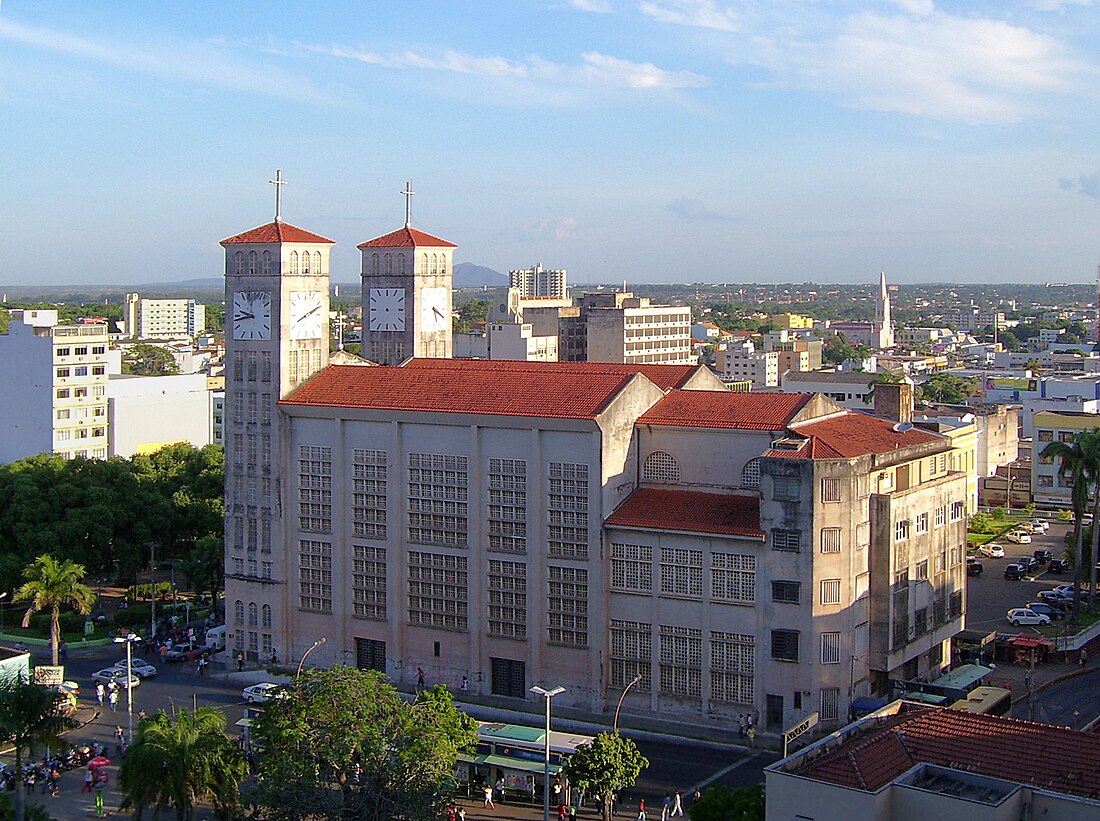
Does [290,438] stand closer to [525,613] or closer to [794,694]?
[525,613]

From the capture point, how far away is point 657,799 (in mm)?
44188

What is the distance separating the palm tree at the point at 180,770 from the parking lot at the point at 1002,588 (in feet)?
134

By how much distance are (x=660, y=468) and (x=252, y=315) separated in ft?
63.0

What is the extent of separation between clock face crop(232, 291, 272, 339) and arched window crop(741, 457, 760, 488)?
21290 mm

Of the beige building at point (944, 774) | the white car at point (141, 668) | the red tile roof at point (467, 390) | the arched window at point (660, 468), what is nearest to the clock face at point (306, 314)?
the red tile roof at point (467, 390)

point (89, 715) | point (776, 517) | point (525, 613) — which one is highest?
point (776, 517)

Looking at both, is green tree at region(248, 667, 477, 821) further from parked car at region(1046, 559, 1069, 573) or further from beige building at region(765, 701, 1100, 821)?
parked car at region(1046, 559, 1069, 573)

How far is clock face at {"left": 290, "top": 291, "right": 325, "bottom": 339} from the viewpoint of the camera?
196 ft

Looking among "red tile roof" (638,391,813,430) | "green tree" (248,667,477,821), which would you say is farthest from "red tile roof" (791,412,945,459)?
"green tree" (248,667,477,821)

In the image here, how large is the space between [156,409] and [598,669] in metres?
61.5

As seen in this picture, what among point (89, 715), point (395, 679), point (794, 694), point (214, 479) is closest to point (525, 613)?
point (395, 679)

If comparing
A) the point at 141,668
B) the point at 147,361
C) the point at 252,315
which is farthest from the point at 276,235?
the point at 147,361

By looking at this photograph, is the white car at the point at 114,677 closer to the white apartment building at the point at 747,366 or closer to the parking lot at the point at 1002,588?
the parking lot at the point at 1002,588

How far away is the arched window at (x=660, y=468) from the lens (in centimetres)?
5372
